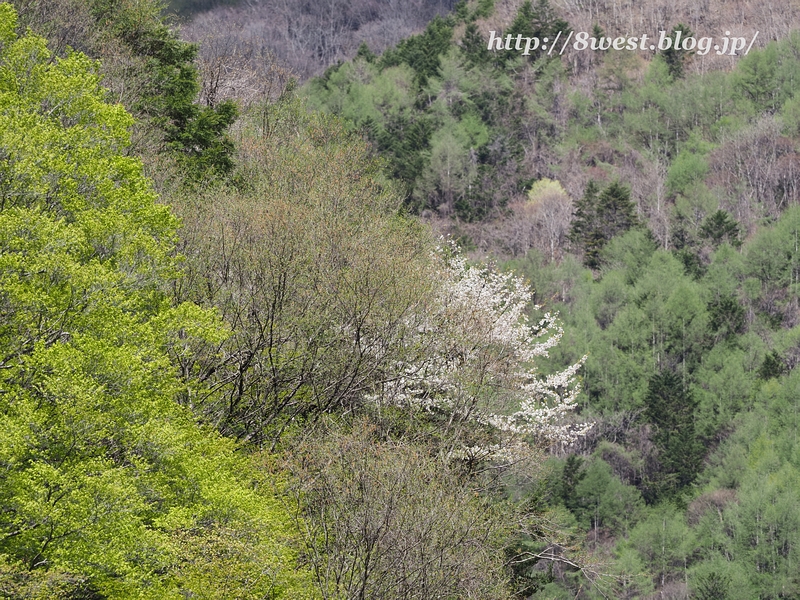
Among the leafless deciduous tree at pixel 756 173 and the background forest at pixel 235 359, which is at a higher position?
the background forest at pixel 235 359

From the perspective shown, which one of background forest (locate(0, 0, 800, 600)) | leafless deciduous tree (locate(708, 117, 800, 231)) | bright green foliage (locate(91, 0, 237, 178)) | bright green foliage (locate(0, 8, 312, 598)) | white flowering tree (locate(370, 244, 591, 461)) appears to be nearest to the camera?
bright green foliage (locate(0, 8, 312, 598))

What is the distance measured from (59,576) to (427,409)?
1236 cm

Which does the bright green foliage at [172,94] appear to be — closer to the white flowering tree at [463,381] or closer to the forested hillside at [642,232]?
the white flowering tree at [463,381]

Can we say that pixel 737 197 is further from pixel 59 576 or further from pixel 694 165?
pixel 59 576

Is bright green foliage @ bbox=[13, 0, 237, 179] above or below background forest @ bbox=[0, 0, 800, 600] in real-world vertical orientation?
above

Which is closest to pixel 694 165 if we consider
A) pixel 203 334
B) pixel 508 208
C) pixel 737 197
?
pixel 737 197

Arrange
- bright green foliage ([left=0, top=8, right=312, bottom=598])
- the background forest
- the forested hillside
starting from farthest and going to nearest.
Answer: the forested hillside, the background forest, bright green foliage ([left=0, top=8, right=312, bottom=598])

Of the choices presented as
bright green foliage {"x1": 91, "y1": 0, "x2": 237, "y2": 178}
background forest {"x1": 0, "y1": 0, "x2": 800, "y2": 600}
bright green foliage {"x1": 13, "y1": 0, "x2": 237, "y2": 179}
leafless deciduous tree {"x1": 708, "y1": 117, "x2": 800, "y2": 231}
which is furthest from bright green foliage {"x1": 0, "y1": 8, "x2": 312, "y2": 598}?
leafless deciduous tree {"x1": 708, "y1": 117, "x2": 800, "y2": 231}

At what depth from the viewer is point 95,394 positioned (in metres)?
15.6

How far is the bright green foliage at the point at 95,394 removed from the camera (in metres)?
15.3

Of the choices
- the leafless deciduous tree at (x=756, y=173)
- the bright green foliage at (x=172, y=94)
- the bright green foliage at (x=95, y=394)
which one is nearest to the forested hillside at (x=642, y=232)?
the leafless deciduous tree at (x=756, y=173)

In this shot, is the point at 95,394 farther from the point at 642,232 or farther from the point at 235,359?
the point at 642,232

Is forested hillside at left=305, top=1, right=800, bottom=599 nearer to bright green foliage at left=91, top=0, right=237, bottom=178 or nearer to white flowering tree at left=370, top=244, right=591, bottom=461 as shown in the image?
bright green foliage at left=91, top=0, right=237, bottom=178

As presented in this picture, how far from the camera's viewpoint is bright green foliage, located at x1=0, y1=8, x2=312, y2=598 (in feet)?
50.1
